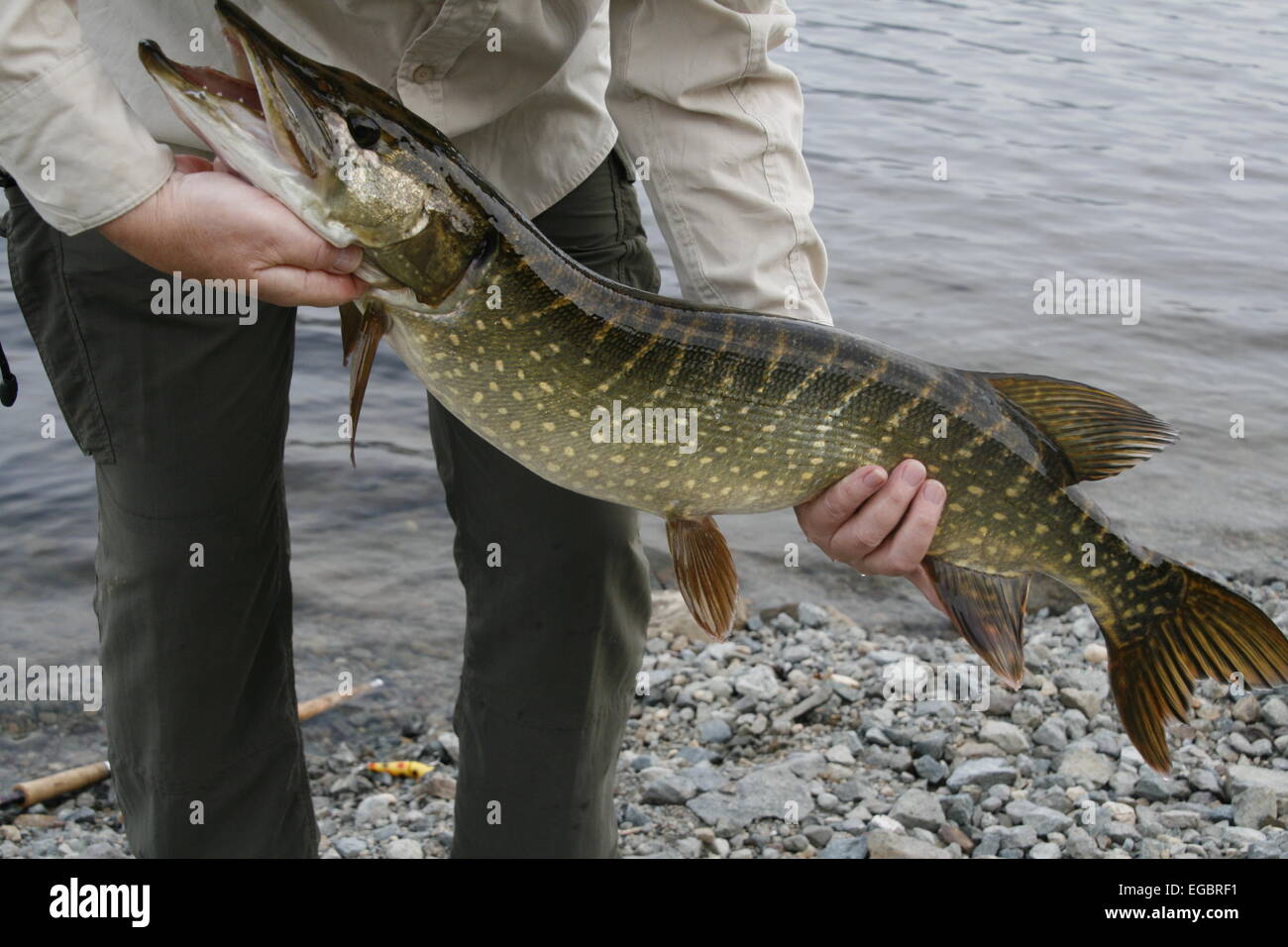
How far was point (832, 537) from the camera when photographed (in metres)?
2.79

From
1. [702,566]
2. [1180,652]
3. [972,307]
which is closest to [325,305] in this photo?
[702,566]

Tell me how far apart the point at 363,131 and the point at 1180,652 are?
196cm

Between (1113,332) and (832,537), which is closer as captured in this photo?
(832,537)

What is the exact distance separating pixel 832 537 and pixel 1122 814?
1727 millimetres

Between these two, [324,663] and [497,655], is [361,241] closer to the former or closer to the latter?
[497,655]

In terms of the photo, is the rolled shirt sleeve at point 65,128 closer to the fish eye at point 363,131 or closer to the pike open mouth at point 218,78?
the pike open mouth at point 218,78

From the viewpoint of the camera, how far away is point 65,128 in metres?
2.07

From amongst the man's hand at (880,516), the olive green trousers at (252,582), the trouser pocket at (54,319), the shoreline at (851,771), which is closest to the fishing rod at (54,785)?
the shoreline at (851,771)

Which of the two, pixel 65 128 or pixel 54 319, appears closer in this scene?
pixel 65 128

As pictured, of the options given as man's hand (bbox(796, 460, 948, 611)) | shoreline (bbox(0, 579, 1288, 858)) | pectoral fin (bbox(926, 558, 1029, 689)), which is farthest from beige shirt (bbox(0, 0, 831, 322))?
shoreline (bbox(0, 579, 1288, 858))

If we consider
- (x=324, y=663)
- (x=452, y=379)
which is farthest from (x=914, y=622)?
(x=452, y=379)

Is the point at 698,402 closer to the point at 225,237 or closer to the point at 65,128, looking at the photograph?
the point at 225,237

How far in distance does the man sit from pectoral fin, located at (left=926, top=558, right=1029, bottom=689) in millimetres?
84

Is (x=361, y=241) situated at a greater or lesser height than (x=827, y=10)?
lesser
